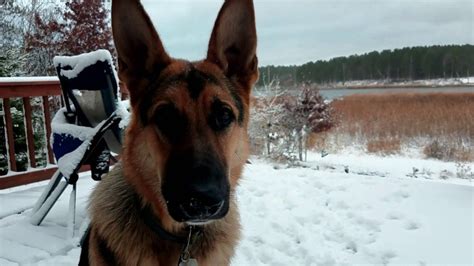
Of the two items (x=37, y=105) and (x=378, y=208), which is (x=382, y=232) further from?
(x=37, y=105)

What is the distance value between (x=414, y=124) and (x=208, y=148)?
20.4m

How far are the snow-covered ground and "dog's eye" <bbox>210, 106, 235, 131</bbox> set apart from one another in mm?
1110

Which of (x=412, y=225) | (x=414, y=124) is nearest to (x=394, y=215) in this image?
(x=412, y=225)

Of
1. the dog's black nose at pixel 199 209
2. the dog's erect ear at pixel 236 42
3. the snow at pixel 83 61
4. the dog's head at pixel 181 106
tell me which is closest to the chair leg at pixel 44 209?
the snow at pixel 83 61

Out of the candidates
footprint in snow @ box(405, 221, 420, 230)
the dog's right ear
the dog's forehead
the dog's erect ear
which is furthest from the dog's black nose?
footprint in snow @ box(405, 221, 420, 230)

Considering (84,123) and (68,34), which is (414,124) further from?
(84,123)

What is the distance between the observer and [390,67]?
136 ft

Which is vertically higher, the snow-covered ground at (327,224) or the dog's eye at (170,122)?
the dog's eye at (170,122)

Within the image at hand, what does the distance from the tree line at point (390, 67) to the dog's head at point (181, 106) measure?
21.8m

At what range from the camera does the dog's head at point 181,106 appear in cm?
160

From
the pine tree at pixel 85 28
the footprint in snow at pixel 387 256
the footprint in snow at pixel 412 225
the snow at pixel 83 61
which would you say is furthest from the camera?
the pine tree at pixel 85 28

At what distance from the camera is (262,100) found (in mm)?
22719

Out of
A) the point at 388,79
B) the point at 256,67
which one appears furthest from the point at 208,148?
the point at 388,79

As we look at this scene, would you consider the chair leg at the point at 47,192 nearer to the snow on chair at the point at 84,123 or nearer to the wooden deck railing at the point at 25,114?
the snow on chair at the point at 84,123
